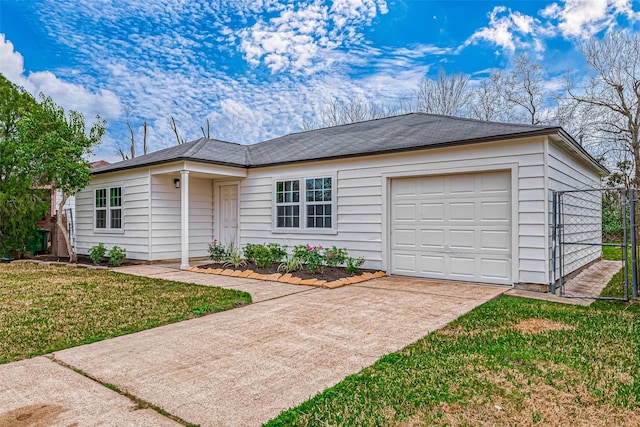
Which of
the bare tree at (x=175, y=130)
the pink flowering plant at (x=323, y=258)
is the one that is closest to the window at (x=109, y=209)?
the pink flowering plant at (x=323, y=258)

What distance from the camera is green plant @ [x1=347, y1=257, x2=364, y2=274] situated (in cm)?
809

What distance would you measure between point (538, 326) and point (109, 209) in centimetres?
1125

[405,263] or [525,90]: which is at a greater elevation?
[525,90]

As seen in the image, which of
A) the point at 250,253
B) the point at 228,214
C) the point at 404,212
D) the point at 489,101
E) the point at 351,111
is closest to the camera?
the point at 404,212

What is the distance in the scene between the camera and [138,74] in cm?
1845

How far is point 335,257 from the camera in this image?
8312 mm

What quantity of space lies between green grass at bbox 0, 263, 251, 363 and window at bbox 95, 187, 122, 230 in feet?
10.8

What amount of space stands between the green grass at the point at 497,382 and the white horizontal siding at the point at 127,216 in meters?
8.71

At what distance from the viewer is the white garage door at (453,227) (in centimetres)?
690

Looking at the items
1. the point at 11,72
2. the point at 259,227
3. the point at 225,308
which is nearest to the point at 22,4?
the point at 11,72

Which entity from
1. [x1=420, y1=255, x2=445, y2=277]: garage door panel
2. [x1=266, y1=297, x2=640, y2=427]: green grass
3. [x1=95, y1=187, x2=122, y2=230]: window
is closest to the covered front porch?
[x1=95, y1=187, x2=122, y2=230]: window

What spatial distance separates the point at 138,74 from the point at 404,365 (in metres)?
19.4

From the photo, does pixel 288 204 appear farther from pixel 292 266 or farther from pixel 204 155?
pixel 204 155

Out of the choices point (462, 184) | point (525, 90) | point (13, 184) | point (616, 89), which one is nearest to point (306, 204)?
point (462, 184)
